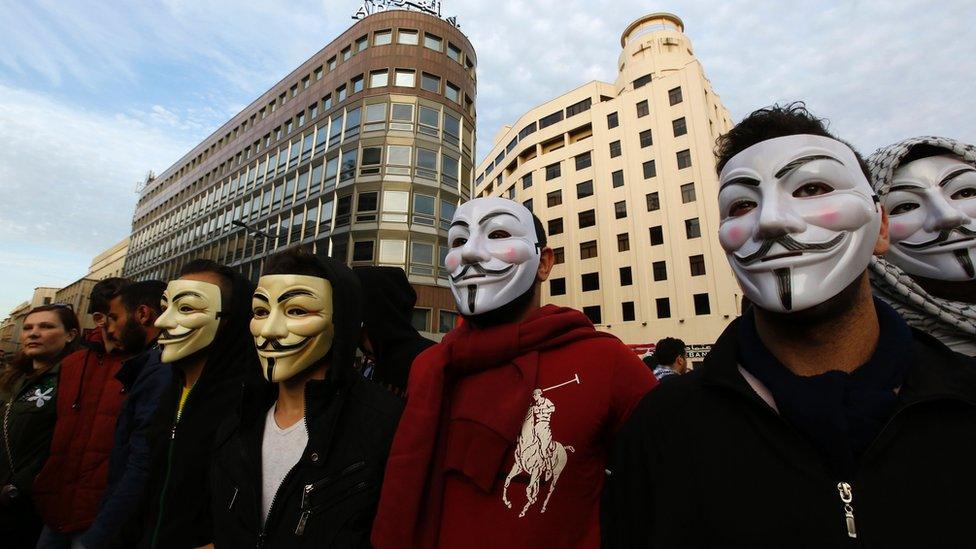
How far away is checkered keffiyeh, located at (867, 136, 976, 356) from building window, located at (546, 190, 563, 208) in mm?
31783

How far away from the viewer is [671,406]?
4.31ft

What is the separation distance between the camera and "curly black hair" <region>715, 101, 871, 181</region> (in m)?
1.56

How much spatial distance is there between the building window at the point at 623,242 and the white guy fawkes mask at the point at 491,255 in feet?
90.7

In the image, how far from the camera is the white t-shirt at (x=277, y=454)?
2122mm

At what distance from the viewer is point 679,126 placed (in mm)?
28000

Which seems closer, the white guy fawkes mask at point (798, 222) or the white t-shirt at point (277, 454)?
the white guy fawkes mask at point (798, 222)

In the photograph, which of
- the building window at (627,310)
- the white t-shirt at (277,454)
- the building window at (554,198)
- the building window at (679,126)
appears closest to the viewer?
the white t-shirt at (277,454)

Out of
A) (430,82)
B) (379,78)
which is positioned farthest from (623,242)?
(379,78)

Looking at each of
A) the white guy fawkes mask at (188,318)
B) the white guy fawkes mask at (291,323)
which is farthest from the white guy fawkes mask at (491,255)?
the white guy fawkes mask at (188,318)

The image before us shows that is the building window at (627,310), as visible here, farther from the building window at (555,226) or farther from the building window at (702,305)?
the building window at (555,226)

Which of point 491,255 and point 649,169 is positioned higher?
point 649,169

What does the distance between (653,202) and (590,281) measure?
6.73m

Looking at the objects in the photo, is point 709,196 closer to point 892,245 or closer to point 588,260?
point 588,260

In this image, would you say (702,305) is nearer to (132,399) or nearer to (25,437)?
(132,399)
